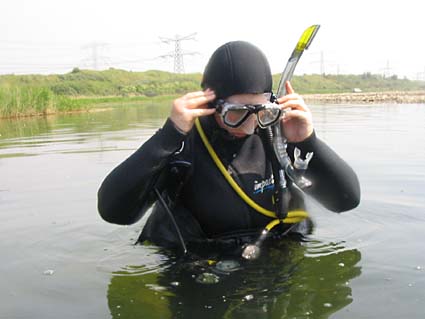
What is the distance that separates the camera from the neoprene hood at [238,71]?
8.45 ft

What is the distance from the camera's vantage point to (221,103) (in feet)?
8.46

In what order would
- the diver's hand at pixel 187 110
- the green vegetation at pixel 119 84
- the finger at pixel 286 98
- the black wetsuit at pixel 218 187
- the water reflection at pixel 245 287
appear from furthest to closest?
the green vegetation at pixel 119 84
the black wetsuit at pixel 218 187
the finger at pixel 286 98
the diver's hand at pixel 187 110
the water reflection at pixel 245 287

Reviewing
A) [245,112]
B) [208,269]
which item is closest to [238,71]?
[245,112]

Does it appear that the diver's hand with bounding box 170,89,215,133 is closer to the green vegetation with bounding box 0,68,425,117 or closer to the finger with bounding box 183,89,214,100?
the finger with bounding box 183,89,214,100

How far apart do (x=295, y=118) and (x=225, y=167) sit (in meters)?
0.44

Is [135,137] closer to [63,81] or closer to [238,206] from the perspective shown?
[238,206]

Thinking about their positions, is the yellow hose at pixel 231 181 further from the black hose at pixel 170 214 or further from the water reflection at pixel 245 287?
the black hose at pixel 170 214

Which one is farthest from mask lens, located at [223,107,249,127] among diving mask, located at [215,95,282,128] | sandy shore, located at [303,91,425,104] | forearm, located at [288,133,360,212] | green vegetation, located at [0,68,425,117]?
sandy shore, located at [303,91,425,104]

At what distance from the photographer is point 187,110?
248 centimetres

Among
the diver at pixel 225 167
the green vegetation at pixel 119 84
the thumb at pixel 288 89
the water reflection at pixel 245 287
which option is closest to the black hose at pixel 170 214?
the diver at pixel 225 167

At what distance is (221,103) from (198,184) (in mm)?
467

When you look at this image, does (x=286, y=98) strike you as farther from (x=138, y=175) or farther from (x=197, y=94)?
(x=138, y=175)

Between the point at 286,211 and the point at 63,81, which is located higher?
the point at 63,81

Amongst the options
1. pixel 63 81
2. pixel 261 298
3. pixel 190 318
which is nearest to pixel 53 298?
pixel 190 318
